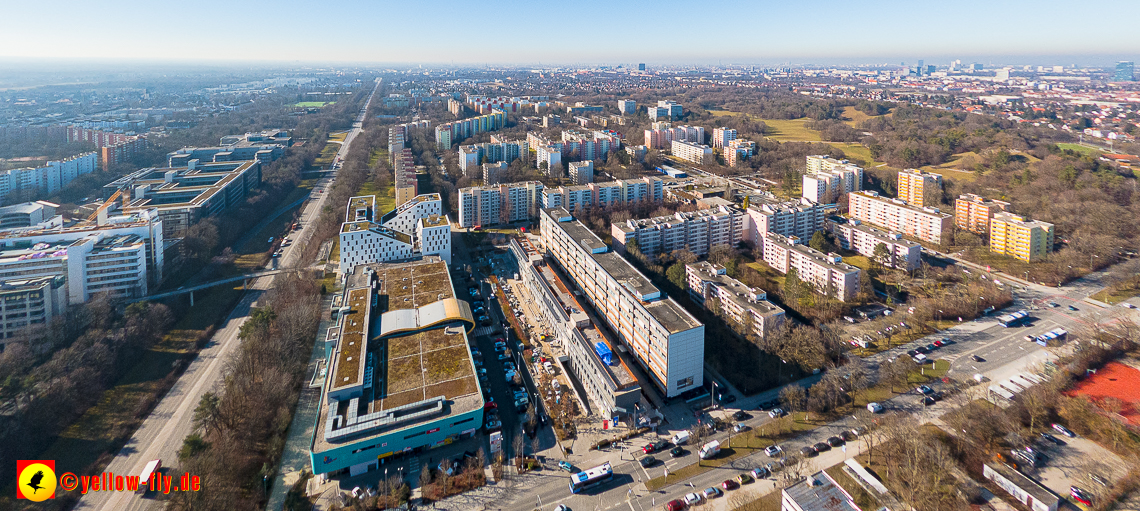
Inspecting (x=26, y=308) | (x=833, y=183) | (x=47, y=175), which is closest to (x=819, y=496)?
(x=26, y=308)

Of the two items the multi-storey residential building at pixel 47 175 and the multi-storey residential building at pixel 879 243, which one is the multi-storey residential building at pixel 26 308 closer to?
the multi-storey residential building at pixel 47 175

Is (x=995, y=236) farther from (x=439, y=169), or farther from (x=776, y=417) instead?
Answer: (x=439, y=169)

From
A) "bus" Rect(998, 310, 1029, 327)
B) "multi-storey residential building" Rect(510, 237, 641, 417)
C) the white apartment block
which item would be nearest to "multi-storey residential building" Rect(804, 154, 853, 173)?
"bus" Rect(998, 310, 1029, 327)

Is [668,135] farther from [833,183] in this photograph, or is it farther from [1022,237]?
[1022,237]

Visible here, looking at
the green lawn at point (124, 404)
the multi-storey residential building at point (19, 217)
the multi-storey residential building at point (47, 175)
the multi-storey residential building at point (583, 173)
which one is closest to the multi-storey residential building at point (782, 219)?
the multi-storey residential building at point (583, 173)

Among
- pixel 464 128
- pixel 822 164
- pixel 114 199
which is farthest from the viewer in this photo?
pixel 464 128

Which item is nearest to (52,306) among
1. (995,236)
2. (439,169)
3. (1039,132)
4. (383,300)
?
(383,300)
